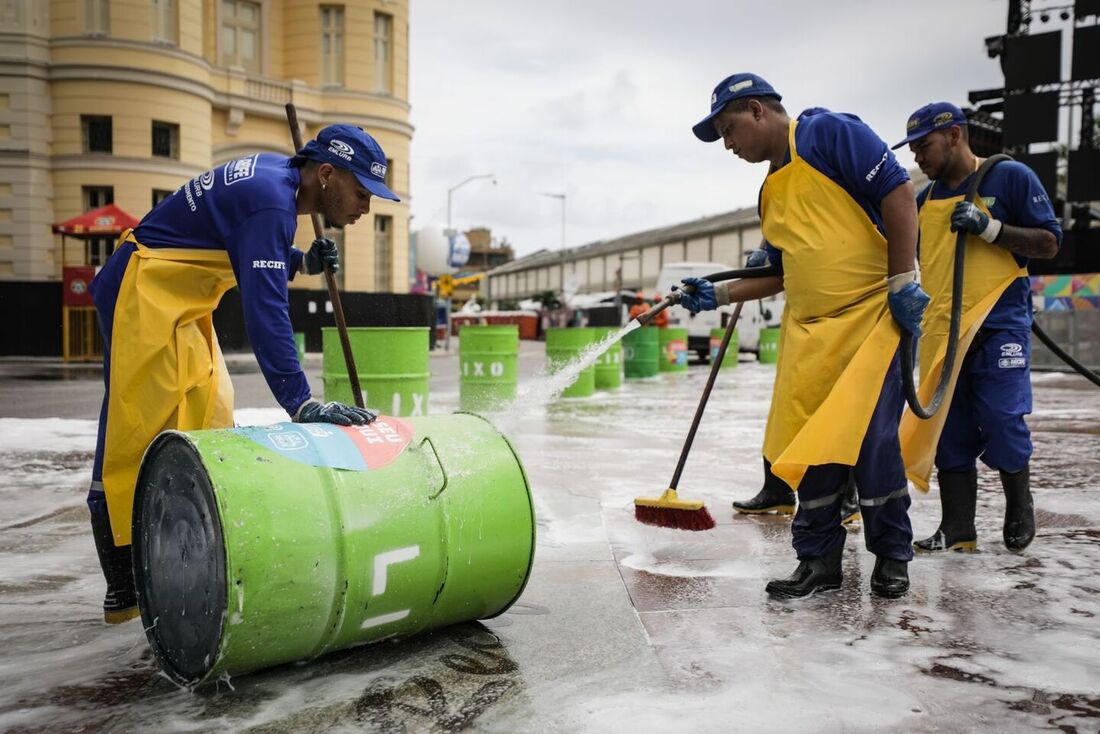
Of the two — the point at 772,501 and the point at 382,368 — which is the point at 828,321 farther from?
the point at 382,368

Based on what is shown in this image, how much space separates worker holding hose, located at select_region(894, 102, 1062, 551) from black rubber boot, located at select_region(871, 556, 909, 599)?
782mm

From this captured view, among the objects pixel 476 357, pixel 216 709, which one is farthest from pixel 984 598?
pixel 476 357

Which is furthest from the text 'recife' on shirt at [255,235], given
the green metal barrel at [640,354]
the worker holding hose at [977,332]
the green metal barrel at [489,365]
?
the green metal barrel at [640,354]

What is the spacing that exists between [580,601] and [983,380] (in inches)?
79.0

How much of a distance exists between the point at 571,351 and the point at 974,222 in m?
8.40

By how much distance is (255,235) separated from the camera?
2896mm

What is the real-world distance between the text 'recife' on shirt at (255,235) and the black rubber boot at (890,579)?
2.11 meters

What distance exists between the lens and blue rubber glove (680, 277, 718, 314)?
13.5ft

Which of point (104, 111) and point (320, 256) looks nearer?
point (320, 256)

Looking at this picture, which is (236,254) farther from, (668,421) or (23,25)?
(23,25)

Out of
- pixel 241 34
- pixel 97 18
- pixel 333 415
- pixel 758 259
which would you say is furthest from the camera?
pixel 241 34

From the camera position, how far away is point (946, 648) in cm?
291

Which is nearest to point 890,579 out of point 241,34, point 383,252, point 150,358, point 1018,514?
point 1018,514

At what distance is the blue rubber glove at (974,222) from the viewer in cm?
395
